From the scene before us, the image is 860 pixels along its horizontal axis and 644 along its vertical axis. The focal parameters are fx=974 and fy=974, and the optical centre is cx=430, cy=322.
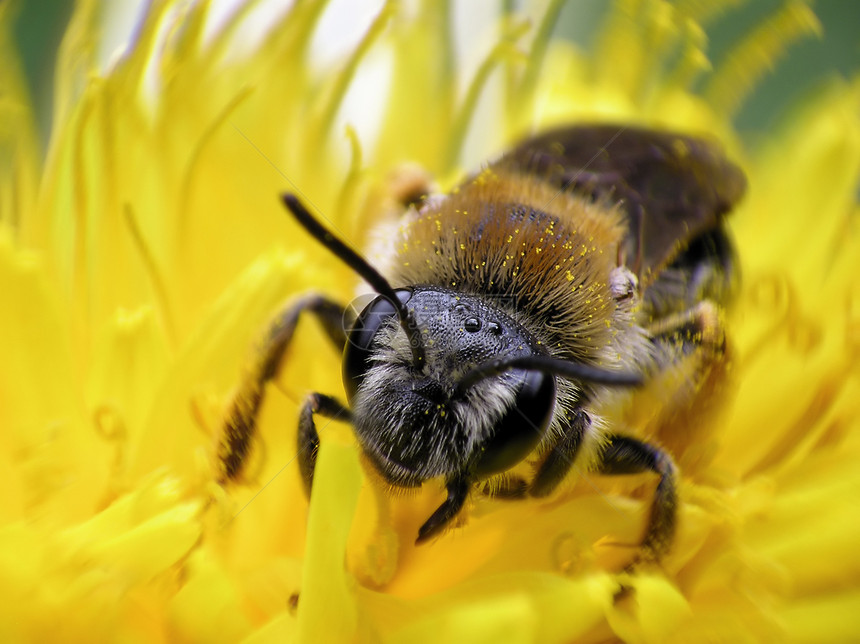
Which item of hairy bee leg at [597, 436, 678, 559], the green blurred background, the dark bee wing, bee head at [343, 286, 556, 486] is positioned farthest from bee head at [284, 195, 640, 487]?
the green blurred background

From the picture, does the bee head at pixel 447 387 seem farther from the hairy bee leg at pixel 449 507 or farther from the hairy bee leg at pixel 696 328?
the hairy bee leg at pixel 696 328

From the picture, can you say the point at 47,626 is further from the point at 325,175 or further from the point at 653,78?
the point at 653,78

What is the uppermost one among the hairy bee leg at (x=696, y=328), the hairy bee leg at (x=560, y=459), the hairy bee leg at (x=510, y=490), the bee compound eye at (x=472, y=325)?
the bee compound eye at (x=472, y=325)

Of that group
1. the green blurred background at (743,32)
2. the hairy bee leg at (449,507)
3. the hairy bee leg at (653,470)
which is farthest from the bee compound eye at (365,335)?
the green blurred background at (743,32)

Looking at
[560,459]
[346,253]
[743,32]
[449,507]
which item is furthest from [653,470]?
[743,32]

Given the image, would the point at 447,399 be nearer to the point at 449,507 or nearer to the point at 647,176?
the point at 449,507

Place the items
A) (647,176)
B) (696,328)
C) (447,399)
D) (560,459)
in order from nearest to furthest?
1. (447,399)
2. (560,459)
3. (696,328)
4. (647,176)
